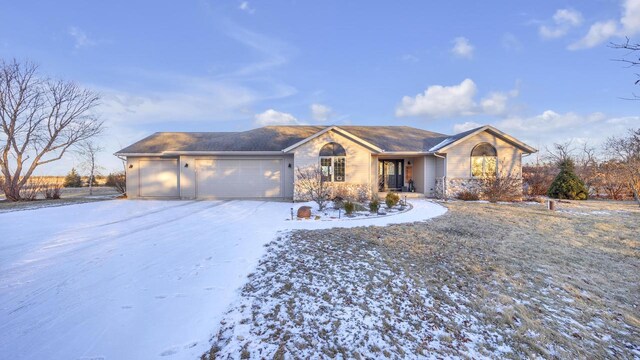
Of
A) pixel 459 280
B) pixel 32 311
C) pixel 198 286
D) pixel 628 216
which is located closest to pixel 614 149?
pixel 628 216

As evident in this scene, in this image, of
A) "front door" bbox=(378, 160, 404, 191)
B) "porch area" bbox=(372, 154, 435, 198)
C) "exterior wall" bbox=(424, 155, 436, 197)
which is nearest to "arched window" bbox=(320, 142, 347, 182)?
"porch area" bbox=(372, 154, 435, 198)

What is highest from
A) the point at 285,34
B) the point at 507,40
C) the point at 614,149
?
the point at 285,34

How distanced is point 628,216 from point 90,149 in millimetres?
36052

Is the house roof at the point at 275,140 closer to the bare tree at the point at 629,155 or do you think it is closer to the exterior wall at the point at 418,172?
the exterior wall at the point at 418,172

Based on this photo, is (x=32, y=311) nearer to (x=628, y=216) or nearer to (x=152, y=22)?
(x=152, y=22)

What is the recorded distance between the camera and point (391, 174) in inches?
676

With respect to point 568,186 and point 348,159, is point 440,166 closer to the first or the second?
point 348,159

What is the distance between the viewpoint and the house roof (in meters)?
14.8

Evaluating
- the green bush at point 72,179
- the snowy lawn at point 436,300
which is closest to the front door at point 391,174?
the snowy lawn at point 436,300

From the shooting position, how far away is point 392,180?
17156 millimetres

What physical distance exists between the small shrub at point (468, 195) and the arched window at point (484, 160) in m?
1.04

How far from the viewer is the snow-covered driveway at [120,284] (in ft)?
9.04

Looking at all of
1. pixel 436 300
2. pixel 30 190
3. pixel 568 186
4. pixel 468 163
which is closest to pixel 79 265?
pixel 436 300

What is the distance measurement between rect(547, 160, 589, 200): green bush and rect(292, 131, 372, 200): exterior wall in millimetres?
12262
